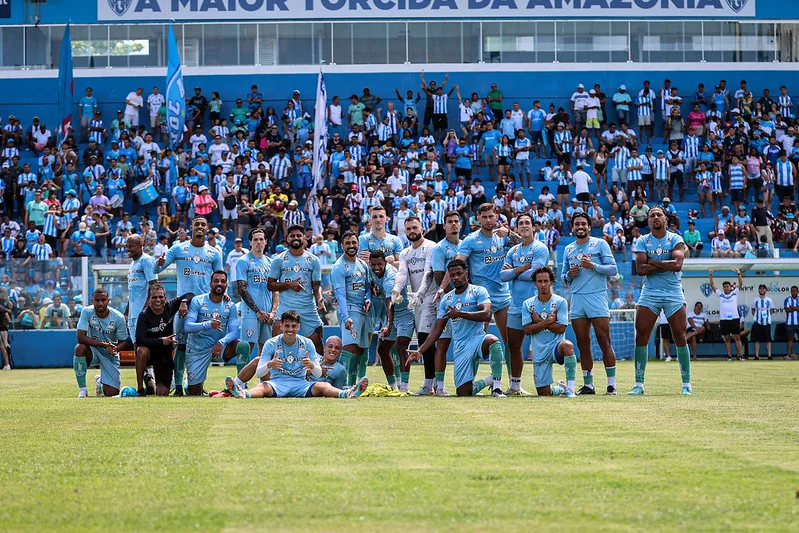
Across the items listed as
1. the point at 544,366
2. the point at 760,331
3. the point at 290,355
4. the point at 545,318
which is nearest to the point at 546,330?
the point at 545,318

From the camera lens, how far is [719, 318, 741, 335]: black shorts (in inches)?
1153

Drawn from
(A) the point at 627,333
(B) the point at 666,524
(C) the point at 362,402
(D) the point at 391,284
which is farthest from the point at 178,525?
(A) the point at 627,333

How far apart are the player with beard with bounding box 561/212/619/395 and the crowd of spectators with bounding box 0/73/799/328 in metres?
13.2

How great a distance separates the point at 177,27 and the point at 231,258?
1557cm

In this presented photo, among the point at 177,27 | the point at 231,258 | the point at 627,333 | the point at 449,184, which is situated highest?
the point at 177,27

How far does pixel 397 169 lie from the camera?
109ft

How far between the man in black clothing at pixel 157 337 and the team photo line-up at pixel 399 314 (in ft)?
0.06

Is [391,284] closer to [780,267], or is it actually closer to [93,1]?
[780,267]

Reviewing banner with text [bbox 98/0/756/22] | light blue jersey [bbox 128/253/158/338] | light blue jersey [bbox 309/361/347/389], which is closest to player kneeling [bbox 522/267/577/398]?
light blue jersey [bbox 309/361/347/389]

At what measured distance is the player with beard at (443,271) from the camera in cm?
1489

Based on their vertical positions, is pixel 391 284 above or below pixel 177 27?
below

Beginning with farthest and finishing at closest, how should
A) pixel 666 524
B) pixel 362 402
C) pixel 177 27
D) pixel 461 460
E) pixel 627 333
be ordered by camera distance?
pixel 177 27 < pixel 627 333 < pixel 362 402 < pixel 461 460 < pixel 666 524

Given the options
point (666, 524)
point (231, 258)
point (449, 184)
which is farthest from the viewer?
point (449, 184)

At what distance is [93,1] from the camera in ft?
133
